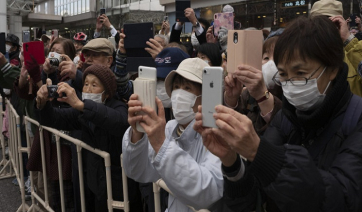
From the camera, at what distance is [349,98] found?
160cm

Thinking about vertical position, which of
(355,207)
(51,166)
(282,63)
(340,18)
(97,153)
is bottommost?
(51,166)

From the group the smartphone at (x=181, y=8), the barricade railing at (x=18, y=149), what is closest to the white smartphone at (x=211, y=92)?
the smartphone at (x=181, y=8)

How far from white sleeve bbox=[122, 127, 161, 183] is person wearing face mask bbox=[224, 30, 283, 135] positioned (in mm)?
619

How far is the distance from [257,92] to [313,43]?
730mm

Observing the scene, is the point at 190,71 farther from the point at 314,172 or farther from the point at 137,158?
the point at 314,172

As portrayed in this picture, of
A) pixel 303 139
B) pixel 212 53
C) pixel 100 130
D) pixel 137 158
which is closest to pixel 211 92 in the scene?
pixel 303 139

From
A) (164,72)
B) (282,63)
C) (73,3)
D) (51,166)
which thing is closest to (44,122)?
(51,166)

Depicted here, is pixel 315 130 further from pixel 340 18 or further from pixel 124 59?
pixel 124 59

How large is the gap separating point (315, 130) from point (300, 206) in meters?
0.44

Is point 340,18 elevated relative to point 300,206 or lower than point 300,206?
elevated

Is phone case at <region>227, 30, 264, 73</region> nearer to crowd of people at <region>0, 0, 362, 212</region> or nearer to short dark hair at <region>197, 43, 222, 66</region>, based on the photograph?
crowd of people at <region>0, 0, 362, 212</region>

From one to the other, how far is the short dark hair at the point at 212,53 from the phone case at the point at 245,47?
90.0 inches

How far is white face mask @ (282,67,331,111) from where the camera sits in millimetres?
1635

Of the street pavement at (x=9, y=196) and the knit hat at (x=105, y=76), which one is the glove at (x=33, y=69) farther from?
the street pavement at (x=9, y=196)
